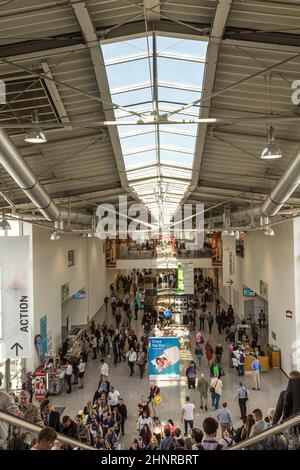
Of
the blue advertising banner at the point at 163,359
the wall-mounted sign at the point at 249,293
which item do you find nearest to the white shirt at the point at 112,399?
the blue advertising banner at the point at 163,359

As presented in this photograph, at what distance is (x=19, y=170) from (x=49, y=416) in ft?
13.8

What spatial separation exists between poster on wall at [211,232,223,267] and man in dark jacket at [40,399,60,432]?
869 inches

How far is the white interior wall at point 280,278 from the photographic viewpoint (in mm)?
17656

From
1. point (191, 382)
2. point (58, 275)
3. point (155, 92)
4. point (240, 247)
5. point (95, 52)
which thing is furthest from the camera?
point (240, 247)

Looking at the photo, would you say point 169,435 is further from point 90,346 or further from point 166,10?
point 90,346

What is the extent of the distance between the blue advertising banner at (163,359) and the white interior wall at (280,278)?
13.3 feet

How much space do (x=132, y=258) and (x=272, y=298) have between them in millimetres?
14393

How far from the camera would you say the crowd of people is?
241 inches

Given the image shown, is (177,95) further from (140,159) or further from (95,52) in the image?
(140,159)

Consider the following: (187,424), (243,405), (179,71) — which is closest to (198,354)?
(243,405)

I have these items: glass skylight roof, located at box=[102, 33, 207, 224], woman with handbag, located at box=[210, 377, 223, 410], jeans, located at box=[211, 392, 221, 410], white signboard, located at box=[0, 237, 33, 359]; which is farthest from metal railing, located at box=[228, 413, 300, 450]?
jeans, located at box=[211, 392, 221, 410]

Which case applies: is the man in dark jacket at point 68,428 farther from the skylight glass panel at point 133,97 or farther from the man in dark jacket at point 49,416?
the skylight glass panel at point 133,97

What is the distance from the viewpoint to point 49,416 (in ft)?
28.9

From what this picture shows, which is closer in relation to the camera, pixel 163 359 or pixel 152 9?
pixel 152 9
